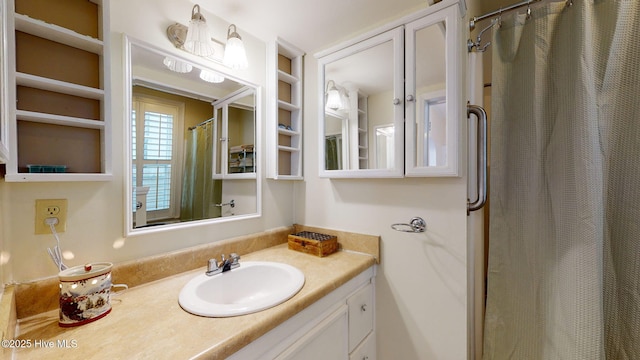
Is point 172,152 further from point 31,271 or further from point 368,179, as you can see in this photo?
point 368,179

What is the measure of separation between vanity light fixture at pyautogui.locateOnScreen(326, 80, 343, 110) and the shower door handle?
0.68 meters

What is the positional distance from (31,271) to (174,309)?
473 millimetres

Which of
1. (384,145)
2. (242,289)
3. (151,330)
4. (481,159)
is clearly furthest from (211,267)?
(481,159)

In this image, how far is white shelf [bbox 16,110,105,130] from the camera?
75cm

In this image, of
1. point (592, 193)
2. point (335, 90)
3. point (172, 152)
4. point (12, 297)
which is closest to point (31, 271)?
point (12, 297)

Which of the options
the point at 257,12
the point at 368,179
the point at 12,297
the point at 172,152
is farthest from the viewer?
the point at 368,179

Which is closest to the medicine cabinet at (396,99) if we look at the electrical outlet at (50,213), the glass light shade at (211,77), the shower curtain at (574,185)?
the shower curtain at (574,185)

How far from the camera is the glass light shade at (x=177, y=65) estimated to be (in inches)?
44.1

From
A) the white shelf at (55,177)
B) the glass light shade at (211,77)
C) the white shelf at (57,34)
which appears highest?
the glass light shade at (211,77)

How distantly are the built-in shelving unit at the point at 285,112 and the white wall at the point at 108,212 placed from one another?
360 mm

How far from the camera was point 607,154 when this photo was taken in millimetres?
965

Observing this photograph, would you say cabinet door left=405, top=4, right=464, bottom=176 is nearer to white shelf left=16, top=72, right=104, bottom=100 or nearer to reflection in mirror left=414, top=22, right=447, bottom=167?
reflection in mirror left=414, top=22, right=447, bottom=167

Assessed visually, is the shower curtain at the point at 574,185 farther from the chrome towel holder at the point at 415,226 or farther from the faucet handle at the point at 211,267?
the faucet handle at the point at 211,267

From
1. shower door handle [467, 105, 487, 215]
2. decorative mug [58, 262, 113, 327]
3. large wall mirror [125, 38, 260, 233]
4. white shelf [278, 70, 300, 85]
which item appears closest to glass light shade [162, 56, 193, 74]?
large wall mirror [125, 38, 260, 233]
